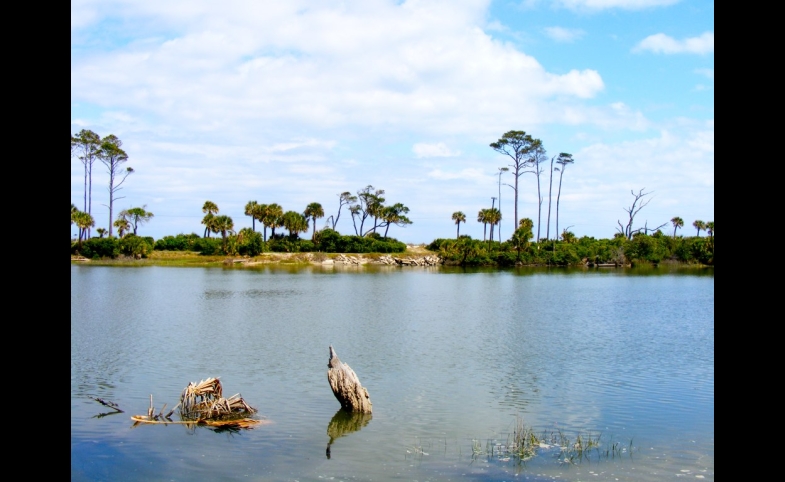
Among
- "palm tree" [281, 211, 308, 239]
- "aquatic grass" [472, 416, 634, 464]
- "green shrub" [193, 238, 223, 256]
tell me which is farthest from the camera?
"palm tree" [281, 211, 308, 239]

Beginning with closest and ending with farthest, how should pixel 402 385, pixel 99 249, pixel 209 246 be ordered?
pixel 402 385, pixel 99 249, pixel 209 246

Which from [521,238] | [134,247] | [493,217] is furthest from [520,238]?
[134,247]

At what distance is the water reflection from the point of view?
12.0 metres

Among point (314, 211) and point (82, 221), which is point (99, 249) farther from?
point (314, 211)

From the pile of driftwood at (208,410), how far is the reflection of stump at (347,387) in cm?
168

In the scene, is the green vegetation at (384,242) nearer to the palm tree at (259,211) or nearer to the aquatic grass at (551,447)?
the palm tree at (259,211)

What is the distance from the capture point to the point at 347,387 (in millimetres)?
12977

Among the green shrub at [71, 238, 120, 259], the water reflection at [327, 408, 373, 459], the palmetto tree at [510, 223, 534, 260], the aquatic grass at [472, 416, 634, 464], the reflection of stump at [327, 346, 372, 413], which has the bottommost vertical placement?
the water reflection at [327, 408, 373, 459]

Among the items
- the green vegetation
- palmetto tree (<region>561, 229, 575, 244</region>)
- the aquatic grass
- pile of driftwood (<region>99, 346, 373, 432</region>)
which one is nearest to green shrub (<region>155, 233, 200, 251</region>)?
the green vegetation

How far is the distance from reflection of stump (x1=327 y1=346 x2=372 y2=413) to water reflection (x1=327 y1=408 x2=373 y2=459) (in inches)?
5.6

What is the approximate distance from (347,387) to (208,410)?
269 cm

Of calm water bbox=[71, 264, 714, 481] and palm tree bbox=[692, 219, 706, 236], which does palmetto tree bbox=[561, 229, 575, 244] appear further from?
calm water bbox=[71, 264, 714, 481]

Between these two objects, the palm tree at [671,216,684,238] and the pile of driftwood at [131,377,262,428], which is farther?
the palm tree at [671,216,684,238]
